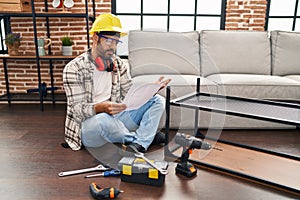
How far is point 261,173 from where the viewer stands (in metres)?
1.61

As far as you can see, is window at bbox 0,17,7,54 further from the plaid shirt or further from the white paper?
the white paper

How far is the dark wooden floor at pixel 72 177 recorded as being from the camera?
140cm

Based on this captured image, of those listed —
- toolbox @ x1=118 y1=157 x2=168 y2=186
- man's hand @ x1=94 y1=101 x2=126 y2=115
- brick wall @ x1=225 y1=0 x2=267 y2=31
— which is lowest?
toolbox @ x1=118 y1=157 x2=168 y2=186

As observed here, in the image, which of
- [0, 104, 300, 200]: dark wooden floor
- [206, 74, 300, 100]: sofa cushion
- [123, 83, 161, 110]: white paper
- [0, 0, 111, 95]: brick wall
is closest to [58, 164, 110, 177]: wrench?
[0, 104, 300, 200]: dark wooden floor

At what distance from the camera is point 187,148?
1.55 meters

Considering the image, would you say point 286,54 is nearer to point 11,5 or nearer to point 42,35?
point 42,35

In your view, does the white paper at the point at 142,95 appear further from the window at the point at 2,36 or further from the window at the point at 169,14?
the window at the point at 2,36

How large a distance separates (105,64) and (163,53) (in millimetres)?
1020

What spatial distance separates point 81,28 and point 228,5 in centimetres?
171

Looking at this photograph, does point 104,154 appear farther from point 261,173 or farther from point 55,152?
point 261,173

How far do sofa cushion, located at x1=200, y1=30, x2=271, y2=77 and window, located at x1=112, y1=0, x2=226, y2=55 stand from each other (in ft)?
2.01

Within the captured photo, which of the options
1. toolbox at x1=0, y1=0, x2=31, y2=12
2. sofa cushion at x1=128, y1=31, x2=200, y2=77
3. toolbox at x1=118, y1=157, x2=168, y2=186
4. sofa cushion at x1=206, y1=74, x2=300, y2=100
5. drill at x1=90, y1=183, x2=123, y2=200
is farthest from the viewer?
toolbox at x1=0, y1=0, x2=31, y2=12

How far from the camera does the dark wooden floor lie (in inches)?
54.9

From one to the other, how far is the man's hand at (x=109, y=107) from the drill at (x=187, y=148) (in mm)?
365
